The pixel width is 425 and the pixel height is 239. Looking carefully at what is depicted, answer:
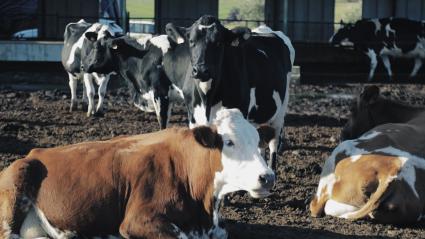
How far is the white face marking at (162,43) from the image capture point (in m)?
10.4

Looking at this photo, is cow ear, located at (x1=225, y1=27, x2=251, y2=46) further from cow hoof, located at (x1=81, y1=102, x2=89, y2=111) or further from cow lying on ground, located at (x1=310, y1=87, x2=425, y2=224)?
cow hoof, located at (x1=81, y1=102, x2=89, y2=111)

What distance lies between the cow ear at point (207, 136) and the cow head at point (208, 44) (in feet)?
7.50

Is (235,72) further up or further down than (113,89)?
further up

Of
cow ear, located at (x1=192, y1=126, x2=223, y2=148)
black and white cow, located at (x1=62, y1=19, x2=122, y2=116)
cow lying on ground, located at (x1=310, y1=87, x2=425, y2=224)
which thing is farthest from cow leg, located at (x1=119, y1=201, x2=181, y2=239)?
black and white cow, located at (x1=62, y1=19, x2=122, y2=116)

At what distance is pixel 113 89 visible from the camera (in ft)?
57.2

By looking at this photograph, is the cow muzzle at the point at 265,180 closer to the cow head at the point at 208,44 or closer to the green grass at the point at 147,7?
the cow head at the point at 208,44

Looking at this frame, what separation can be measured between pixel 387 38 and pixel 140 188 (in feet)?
62.8

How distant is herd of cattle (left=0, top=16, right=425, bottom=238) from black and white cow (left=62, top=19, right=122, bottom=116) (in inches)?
119

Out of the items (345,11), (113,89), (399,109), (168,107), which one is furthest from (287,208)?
(345,11)

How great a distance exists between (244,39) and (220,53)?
433 millimetres

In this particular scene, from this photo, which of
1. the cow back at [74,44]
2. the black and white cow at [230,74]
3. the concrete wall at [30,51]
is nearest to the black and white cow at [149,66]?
the black and white cow at [230,74]

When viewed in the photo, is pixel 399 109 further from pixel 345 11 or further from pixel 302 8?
pixel 345 11

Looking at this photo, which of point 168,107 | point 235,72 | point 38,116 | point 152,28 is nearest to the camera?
point 235,72

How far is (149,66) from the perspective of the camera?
10.7m
